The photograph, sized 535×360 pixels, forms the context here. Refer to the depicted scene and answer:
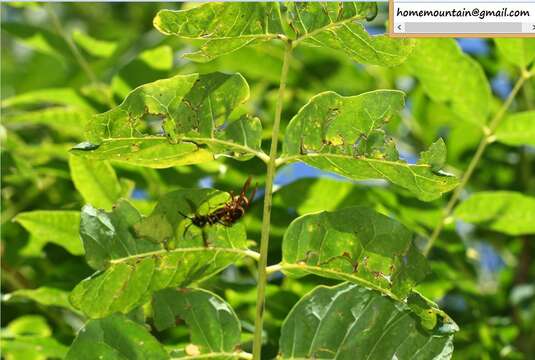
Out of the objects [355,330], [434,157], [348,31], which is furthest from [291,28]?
[355,330]

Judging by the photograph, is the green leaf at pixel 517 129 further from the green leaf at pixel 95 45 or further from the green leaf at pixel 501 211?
the green leaf at pixel 95 45

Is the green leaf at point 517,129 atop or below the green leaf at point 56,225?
atop

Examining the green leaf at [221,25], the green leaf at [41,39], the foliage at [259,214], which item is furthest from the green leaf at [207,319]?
the green leaf at [41,39]

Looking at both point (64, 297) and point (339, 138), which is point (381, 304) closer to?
point (339, 138)

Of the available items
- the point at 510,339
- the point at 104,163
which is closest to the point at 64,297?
the point at 104,163

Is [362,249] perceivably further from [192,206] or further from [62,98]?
[62,98]
